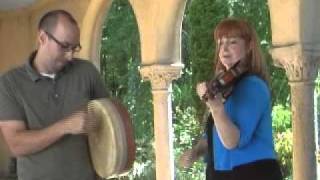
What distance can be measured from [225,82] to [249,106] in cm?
11

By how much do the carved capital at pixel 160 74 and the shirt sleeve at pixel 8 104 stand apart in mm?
3784

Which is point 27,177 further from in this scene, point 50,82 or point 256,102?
point 256,102

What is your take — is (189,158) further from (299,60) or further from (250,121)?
(299,60)

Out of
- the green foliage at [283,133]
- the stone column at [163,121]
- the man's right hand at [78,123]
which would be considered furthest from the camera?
the green foliage at [283,133]

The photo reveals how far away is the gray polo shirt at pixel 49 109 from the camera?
7.22ft

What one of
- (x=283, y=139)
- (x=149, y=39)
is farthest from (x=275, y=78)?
(x=149, y=39)

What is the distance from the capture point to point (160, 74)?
235 inches

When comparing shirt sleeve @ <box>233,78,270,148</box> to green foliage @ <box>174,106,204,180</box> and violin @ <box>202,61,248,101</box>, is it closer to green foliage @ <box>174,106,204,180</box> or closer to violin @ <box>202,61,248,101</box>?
violin @ <box>202,61,248,101</box>

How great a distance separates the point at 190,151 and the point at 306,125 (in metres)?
2.30

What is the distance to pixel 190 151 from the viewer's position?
2.55 metres

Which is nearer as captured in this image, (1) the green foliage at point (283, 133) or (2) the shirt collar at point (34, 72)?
(2) the shirt collar at point (34, 72)

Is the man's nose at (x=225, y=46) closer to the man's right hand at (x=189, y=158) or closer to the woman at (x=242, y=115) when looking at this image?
the woman at (x=242, y=115)

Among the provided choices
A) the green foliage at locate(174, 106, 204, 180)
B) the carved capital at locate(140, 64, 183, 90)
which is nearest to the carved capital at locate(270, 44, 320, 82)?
the carved capital at locate(140, 64, 183, 90)

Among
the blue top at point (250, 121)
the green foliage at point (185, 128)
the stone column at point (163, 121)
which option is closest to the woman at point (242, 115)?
the blue top at point (250, 121)
